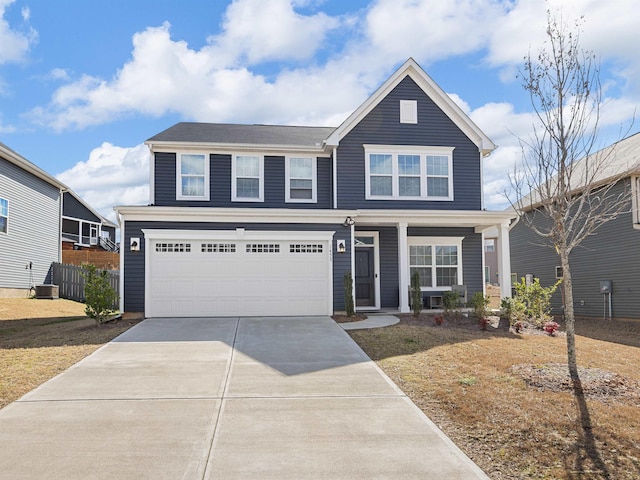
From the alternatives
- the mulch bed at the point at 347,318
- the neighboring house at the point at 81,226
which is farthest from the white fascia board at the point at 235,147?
the neighboring house at the point at 81,226

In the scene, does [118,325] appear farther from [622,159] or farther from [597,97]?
[622,159]

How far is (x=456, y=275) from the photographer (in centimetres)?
1709

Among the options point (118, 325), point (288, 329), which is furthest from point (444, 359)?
point (118, 325)

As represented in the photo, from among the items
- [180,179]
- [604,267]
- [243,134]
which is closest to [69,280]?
[180,179]

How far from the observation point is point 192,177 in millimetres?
16078

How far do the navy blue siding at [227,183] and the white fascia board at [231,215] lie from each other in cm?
186

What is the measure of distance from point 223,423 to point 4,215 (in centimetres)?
1809

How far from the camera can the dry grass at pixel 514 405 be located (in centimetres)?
A: 467

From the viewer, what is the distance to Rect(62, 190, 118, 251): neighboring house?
3597cm

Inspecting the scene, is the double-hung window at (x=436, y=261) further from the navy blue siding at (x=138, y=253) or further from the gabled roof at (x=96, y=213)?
the gabled roof at (x=96, y=213)

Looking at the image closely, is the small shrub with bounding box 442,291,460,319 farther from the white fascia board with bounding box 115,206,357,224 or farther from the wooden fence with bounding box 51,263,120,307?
the wooden fence with bounding box 51,263,120,307

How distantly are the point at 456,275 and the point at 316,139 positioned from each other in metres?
6.59

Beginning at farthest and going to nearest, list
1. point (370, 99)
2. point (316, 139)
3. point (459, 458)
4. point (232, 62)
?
1. point (316, 139)
2. point (370, 99)
3. point (232, 62)
4. point (459, 458)

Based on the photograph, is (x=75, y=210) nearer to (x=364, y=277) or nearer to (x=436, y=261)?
(x=364, y=277)
